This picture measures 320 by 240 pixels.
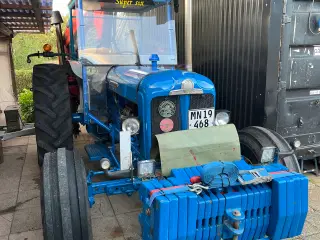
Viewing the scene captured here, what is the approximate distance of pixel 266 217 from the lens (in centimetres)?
238

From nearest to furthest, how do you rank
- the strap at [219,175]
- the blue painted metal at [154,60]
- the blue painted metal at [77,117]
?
the strap at [219,175], the blue painted metal at [154,60], the blue painted metal at [77,117]

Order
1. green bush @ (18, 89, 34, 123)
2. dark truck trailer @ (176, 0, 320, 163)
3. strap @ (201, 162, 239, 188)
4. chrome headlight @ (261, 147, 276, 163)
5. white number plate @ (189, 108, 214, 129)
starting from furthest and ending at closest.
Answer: green bush @ (18, 89, 34, 123) → dark truck trailer @ (176, 0, 320, 163) → white number plate @ (189, 108, 214, 129) → chrome headlight @ (261, 147, 276, 163) → strap @ (201, 162, 239, 188)

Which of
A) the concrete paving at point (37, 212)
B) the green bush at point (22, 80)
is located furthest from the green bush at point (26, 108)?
the green bush at point (22, 80)

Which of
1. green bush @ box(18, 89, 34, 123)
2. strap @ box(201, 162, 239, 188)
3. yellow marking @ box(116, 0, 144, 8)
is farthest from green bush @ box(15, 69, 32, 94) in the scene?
strap @ box(201, 162, 239, 188)

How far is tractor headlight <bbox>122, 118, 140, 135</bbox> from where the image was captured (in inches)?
116

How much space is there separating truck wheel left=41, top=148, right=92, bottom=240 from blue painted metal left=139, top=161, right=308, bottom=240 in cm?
43

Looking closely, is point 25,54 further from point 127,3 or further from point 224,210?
point 224,210

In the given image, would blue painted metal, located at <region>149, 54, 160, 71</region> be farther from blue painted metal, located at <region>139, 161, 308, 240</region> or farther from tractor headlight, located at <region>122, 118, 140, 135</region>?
blue painted metal, located at <region>139, 161, 308, 240</region>

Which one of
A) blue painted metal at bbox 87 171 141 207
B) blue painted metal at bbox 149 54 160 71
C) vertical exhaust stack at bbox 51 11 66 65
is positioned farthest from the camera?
vertical exhaust stack at bbox 51 11 66 65

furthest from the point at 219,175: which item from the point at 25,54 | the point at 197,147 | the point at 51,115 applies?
the point at 25,54

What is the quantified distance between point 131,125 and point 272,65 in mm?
1987

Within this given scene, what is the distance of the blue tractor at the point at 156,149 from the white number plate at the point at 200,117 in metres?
0.01

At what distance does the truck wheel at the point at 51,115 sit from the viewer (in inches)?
147

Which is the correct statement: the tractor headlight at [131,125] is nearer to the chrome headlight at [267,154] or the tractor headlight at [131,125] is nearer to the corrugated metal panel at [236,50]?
the chrome headlight at [267,154]
